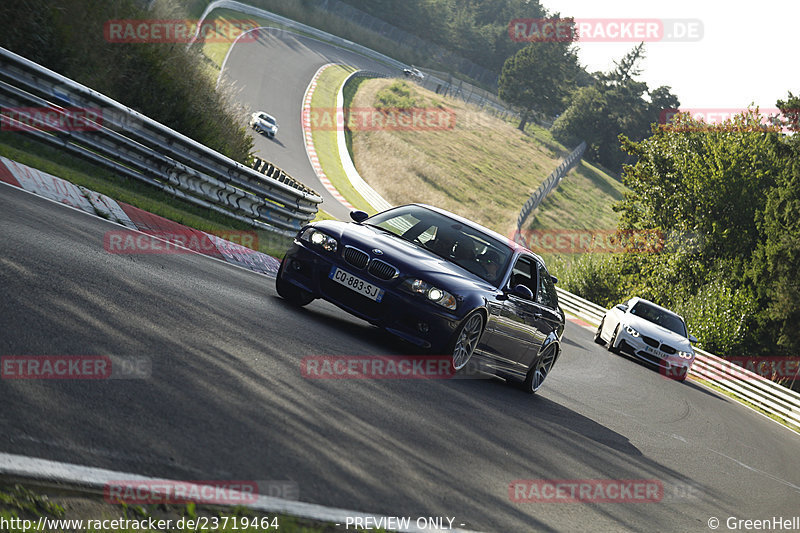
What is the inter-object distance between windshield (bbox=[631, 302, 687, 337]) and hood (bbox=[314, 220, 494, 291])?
14.5 metres

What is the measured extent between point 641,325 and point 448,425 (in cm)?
1613

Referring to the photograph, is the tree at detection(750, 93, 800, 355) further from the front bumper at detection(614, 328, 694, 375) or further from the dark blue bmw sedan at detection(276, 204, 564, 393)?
the dark blue bmw sedan at detection(276, 204, 564, 393)

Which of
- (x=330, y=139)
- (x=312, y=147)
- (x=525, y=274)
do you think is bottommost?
(x=525, y=274)

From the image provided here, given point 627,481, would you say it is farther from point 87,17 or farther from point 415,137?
point 415,137

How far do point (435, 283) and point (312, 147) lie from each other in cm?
3588

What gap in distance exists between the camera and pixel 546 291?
36.3 ft

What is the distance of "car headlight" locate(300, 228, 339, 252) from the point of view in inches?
358

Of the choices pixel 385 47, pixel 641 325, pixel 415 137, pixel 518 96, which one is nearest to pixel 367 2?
pixel 385 47
